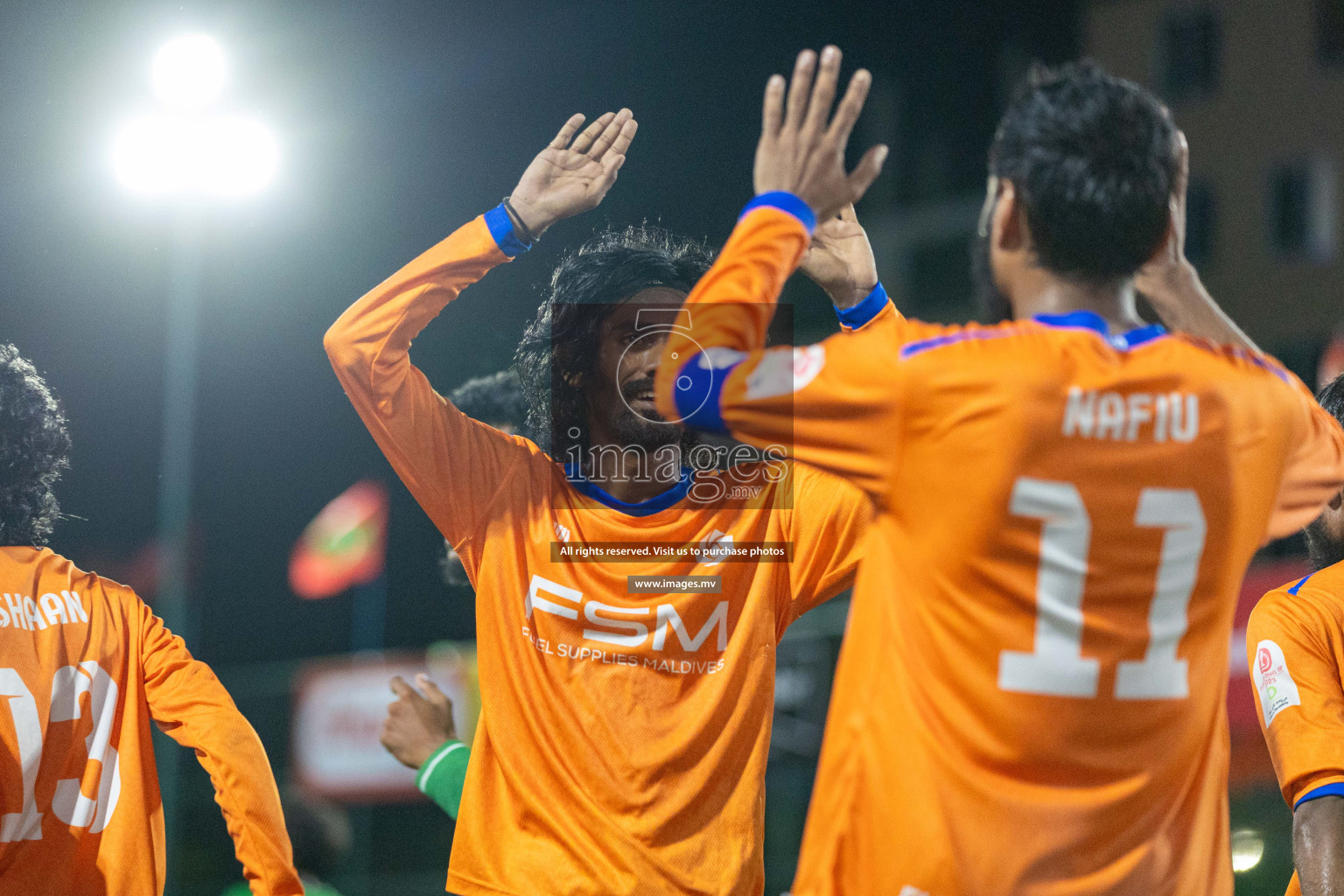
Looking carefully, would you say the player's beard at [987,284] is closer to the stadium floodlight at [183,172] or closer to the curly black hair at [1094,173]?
the curly black hair at [1094,173]

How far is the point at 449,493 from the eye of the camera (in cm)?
283

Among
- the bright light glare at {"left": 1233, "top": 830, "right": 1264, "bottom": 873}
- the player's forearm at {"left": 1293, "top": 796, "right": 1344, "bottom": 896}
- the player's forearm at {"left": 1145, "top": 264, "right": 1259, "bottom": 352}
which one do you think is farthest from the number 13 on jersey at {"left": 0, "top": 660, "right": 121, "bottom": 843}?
the bright light glare at {"left": 1233, "top": 830, "right": 1264, "bottom": 873}

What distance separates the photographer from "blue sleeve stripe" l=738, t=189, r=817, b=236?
80.7 inches

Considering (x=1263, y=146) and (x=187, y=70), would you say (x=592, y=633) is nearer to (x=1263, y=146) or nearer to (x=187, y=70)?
(x=187, y=70)

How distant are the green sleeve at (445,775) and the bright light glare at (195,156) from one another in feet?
7.33

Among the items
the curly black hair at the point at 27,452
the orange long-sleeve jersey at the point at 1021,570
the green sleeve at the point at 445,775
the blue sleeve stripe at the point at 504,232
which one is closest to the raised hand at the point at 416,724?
the green sleeve at the point at 445,775

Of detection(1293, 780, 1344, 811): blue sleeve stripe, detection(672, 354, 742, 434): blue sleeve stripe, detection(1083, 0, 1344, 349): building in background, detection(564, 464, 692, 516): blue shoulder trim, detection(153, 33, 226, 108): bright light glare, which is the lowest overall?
detection(1293, 780, 1344, 811): blue sleeve stripe

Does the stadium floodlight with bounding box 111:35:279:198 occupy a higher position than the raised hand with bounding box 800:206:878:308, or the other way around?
the stadium floodlight with bounding box 111:35:279:198

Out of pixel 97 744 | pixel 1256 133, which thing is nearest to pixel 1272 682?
pixel 97 744

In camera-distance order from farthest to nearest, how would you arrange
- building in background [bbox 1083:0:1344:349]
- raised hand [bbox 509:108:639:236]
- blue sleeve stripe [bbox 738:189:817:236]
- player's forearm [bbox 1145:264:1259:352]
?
building in background [bbox 1083:0:1344:349]
raised hand [bbox 509:108:639:236]
player's forearm [bbox 1145:264:1259:352]
blue sleeve stripe [bbox 738:189:817:236]

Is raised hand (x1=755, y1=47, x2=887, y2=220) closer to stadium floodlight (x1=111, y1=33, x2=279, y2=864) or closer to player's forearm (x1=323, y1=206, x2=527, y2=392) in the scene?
player's forearm (x1=323, y1=206, x2=527, y2=392)

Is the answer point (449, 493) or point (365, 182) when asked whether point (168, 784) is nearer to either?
point (365, 182)

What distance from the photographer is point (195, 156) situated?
4.93 metres

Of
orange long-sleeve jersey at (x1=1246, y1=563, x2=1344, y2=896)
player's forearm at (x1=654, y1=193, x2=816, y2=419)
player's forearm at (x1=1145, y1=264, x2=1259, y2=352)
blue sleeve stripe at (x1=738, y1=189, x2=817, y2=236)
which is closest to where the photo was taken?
player's forearm at (x1=654, y1=193, x2=816, y2=419)
